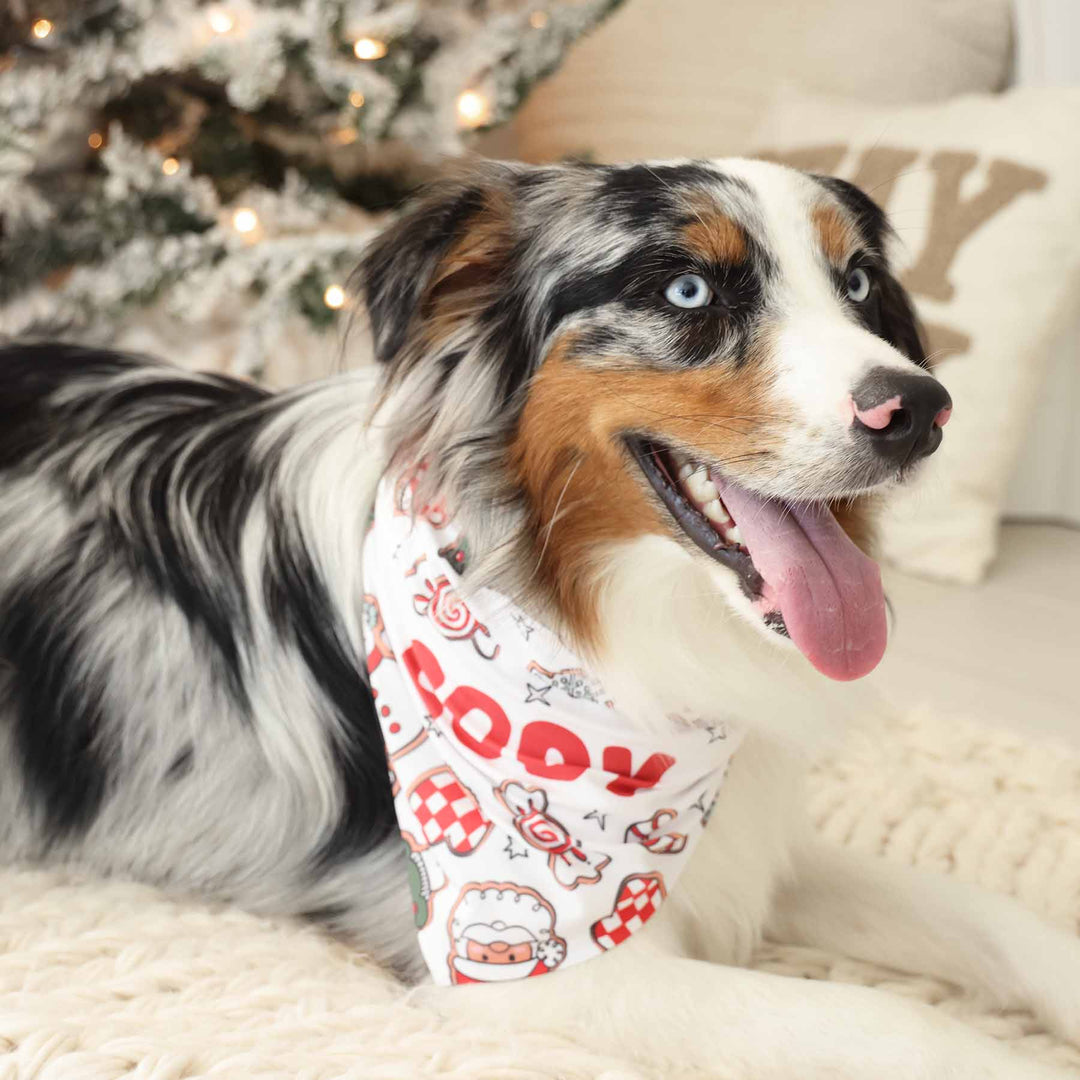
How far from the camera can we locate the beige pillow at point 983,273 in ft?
10.5

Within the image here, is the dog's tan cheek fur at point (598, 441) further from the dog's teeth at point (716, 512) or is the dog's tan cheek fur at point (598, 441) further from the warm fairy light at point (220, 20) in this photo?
the warm fairy light at point (220, 20)

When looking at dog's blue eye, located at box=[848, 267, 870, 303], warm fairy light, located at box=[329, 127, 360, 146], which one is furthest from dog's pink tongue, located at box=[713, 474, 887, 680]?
warm fairy light, located at box=[329, 127, 360, 146]

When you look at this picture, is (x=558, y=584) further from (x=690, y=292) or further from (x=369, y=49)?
(x=369, y=49)

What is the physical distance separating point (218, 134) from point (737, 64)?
5.37ft

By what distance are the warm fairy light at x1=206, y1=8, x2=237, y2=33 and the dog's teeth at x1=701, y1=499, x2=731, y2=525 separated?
6.95 ft

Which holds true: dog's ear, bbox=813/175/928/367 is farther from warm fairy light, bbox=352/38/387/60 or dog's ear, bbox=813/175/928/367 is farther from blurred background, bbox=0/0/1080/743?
warm fairy light, bbox=352/38/387/60

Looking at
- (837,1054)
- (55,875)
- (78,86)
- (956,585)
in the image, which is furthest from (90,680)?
(956,585)

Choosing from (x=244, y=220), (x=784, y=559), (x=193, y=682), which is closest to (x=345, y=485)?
(x=193, y=682)

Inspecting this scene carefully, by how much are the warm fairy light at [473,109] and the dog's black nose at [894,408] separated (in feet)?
7.05

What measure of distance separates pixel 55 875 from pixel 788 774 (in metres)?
1.12

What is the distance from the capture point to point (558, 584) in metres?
1.65

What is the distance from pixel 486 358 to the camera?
1671 mm

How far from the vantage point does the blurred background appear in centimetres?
308

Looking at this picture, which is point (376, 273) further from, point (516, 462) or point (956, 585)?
point (956, 585)
